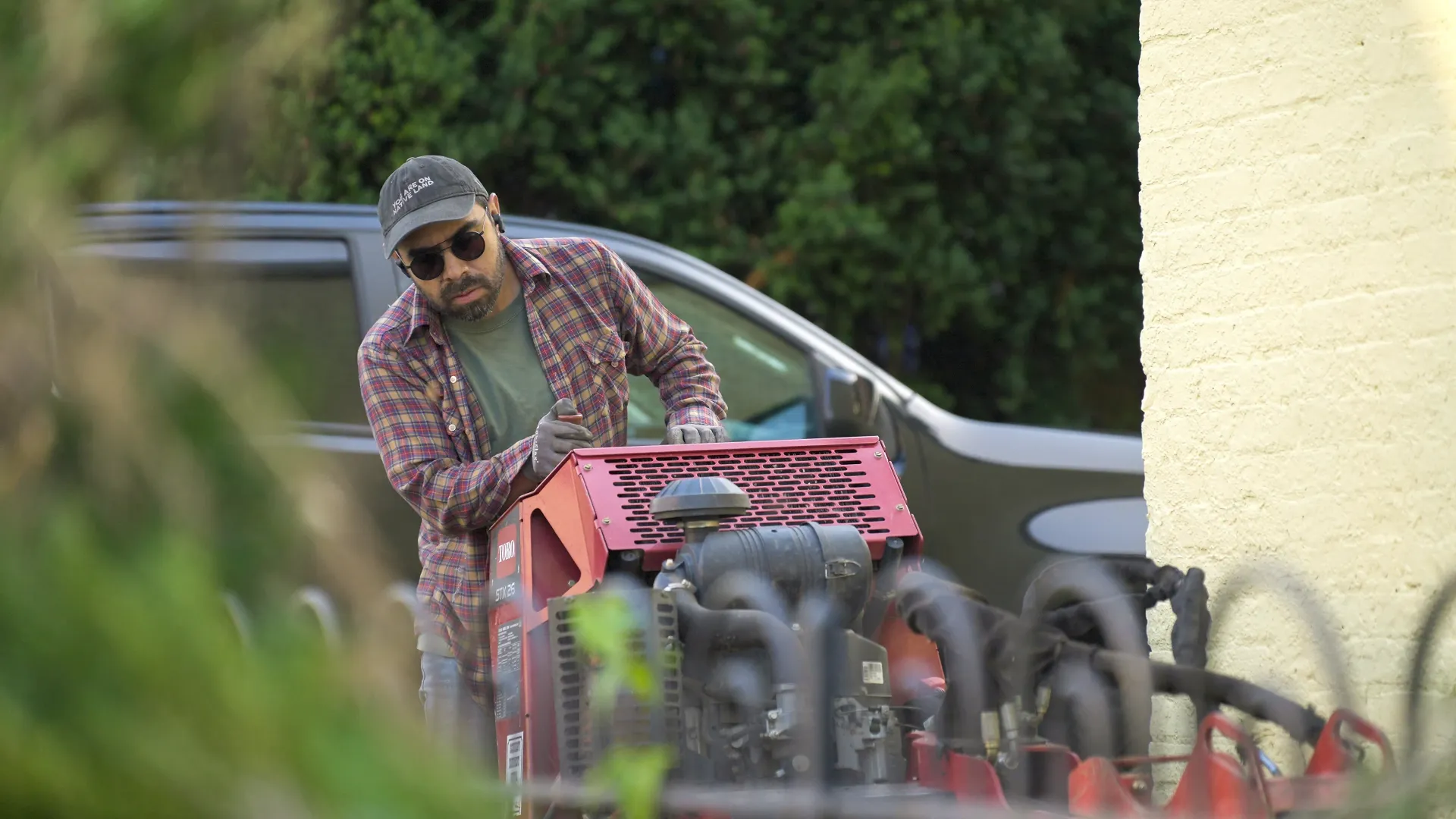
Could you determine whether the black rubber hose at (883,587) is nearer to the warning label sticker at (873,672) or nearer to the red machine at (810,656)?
the red machine at (810,656)

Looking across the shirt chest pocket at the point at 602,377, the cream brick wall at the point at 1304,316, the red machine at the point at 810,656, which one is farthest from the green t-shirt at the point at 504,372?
the cream brick wall at the point at 1304,316

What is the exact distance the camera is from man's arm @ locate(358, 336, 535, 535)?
412cm

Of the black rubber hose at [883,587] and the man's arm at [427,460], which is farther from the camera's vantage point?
the man's arm at [427,460]

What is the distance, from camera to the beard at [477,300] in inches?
171

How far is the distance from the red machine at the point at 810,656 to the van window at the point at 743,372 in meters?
2.34

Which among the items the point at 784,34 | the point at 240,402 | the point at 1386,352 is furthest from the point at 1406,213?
the point at 784,34

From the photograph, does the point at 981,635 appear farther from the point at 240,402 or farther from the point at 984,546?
the point at 984,546

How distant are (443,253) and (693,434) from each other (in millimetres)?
741

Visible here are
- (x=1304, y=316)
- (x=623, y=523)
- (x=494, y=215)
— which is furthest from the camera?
(x=494, y=215)

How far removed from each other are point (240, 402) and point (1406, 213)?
129 inches

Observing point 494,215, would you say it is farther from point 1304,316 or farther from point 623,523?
point 1304,316

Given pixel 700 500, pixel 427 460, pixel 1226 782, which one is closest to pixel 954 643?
pixel 1226 782

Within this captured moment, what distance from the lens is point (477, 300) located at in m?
4.38

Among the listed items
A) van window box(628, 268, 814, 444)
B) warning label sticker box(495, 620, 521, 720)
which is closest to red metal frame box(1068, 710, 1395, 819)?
warning label sticker box(495, 620, 521, 720)
